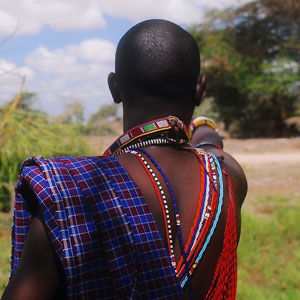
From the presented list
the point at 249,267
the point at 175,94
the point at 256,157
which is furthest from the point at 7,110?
the point at 256,157

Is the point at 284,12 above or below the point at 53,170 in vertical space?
above

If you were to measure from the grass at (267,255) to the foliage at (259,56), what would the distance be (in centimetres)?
1305

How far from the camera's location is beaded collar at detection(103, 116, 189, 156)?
112 centimetres

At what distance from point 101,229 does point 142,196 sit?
0.42 ft

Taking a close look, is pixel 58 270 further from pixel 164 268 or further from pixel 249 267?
pixel 249 267

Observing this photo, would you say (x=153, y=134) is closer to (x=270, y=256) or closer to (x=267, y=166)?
(x=270, y=256)

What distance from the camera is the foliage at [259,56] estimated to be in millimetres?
17312

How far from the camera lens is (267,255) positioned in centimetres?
396

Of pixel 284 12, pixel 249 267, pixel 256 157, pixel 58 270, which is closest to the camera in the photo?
pixel 58 270

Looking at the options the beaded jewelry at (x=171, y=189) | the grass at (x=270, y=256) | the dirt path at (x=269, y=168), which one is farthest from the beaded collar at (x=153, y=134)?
the dirt path at (x=269, y=168)

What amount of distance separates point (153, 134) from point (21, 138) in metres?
3.75

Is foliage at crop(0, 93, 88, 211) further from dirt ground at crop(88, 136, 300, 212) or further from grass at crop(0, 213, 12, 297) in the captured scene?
dirt ground at crop(88, 136, 300, 212)

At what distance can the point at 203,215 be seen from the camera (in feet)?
3.64

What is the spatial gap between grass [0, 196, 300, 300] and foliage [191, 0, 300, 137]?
42.8 ft
